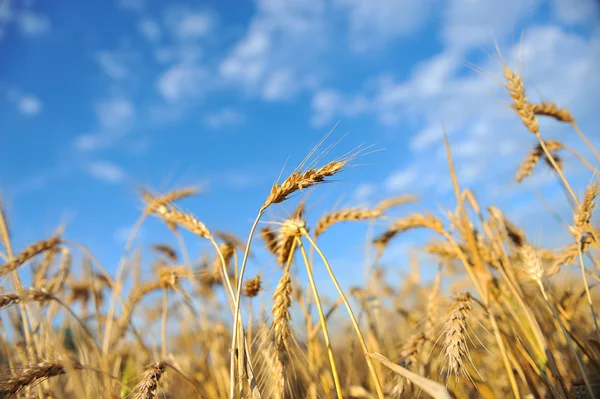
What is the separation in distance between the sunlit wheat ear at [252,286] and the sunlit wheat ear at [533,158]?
256 centimetres

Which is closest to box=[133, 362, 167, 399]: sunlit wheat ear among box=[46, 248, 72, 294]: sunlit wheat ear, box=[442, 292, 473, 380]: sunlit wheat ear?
box=[442, 292, 473, 380]: sunlit wheat ear

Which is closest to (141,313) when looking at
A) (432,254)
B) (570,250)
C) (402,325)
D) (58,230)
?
(58,230)

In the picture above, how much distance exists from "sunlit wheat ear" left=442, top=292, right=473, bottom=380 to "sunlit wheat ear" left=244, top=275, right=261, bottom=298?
102 centimetres

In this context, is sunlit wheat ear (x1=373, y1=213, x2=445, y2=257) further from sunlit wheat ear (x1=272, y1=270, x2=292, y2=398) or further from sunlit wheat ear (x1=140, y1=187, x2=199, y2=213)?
sunlit wheat ear (x1=140, y1=187, x2=199, y2=213)

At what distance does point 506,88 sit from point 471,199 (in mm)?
979

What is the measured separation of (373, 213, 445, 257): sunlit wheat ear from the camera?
101 inches

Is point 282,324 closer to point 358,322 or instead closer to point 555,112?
point 358,322

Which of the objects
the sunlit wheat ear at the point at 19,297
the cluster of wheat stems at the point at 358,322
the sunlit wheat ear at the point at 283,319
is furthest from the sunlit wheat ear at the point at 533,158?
the sunlit wheat ear at the point at 19,297

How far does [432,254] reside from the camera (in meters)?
3.41

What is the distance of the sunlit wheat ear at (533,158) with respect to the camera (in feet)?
10.6

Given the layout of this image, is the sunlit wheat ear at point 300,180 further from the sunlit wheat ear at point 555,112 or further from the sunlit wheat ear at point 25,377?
the sunlit wheat ear at point 555,112

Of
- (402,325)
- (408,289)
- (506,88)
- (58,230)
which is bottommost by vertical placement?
(402,325)

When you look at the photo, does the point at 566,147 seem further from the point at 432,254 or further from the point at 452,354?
Result: the point at 452,354

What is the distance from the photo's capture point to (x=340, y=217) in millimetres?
2756
